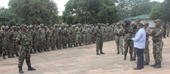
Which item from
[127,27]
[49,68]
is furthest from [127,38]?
[49,68]

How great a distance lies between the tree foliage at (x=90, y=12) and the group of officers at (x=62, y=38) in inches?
630

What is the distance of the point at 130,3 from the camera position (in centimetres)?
7444

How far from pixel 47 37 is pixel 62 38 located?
145cm

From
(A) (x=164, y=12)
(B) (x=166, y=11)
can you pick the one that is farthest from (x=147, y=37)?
(A) (x=164, y=12)

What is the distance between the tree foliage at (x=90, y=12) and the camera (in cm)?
3681

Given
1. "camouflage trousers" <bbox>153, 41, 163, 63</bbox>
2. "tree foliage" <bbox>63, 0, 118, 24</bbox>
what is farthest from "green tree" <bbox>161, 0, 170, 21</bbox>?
"camouflage trousers" <bbox>153, 41, 163, 63</bbox>

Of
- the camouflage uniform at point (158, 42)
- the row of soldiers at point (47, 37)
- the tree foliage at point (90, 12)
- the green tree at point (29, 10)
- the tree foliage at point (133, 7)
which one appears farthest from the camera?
the tree foliage at point (133, 7)

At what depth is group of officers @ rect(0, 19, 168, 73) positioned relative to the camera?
7965mm

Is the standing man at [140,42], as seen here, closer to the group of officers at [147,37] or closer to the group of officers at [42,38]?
the group of officers at [147,37]

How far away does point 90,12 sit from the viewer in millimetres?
37875

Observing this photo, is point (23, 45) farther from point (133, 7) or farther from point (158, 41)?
point (133, 7)

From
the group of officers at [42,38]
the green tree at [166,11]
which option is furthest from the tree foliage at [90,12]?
the group of officers at [42,38]

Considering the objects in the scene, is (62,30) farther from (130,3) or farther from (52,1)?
(130,3)

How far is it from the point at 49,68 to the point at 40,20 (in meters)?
23.4
